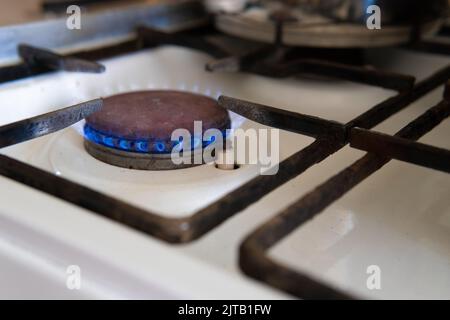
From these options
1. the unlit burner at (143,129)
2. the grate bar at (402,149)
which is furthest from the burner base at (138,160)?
the grate bar at (402,149)

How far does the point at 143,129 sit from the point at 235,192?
0.16 metres

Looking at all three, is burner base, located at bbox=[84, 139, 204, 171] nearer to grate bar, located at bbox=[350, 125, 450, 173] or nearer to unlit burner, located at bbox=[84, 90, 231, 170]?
unlit burner, located at bbox=[84, 90, 231, 170]

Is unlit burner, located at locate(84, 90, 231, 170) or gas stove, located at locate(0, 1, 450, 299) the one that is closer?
gas stove, located at locate(0, 1, 450, 299)

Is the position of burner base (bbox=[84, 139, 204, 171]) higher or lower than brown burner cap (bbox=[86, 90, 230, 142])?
lower

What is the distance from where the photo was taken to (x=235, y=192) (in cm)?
37

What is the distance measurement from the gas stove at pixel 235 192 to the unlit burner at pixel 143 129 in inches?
0.5

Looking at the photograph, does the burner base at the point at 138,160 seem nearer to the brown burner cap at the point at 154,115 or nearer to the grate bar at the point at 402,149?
the brown burner cap at the point at 154,115

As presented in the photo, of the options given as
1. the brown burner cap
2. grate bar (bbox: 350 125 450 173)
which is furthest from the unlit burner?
grate bar (bbox: 350 125 450 173)

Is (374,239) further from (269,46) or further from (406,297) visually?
(269,46)

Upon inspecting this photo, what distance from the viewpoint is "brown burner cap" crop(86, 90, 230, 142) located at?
1.64ft

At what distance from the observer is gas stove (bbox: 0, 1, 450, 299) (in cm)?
33

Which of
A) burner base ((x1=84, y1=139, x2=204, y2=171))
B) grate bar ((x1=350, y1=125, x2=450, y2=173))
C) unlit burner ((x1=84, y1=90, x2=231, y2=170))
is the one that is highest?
grate bar ((x1=350, y1=125, x2=450, y2=173))

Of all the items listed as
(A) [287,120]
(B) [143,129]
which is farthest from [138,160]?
(A) [287,120]
